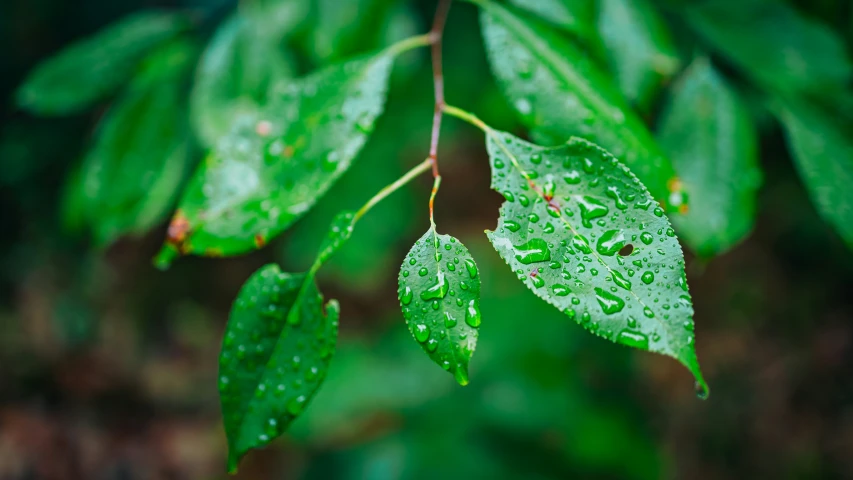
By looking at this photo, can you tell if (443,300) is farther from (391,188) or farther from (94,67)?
(94,67)

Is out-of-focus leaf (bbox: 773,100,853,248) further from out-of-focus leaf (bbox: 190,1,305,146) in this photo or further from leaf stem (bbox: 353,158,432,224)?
out-of-focus leaf (bbox: 190,1,305,146)

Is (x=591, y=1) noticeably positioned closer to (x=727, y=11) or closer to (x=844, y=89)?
(x=727, y=11)

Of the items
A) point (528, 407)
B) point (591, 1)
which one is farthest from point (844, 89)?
point (528, 407)

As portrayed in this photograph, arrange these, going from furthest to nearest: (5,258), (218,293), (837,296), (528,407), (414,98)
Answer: (218,293) < (837,296) < (5,258) < (528,407) < (414,98)

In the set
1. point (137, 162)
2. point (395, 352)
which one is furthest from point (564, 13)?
point (395, 352)

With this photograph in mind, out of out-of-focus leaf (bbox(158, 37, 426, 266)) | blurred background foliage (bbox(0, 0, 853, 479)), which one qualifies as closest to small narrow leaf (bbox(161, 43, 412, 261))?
out-of-focus leaf (bbox(158, 37, 426, 266))
